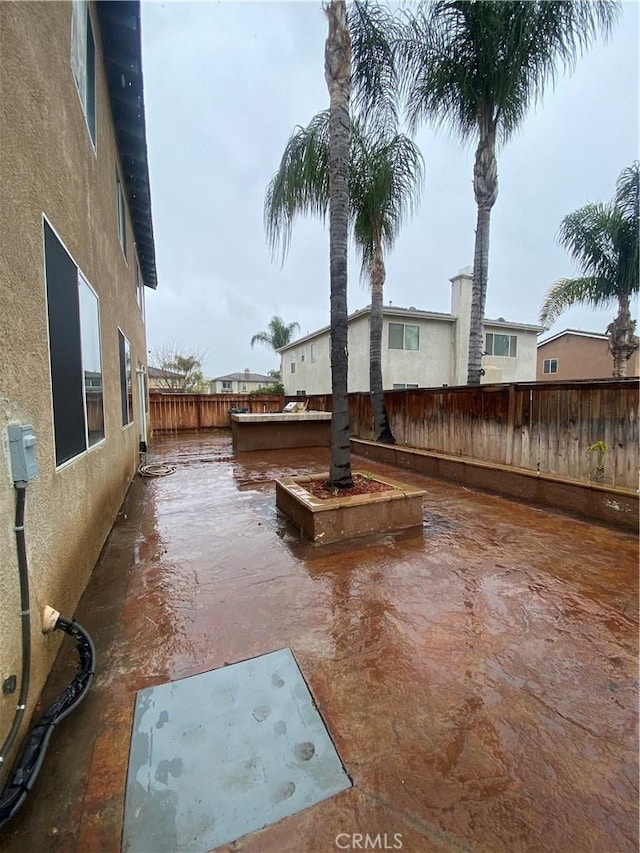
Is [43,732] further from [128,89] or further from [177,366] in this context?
[177,366]

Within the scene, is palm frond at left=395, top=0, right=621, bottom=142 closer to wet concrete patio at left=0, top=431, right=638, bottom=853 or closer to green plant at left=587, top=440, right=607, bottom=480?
green plant at left=587, top=440, right=607, bottom=480

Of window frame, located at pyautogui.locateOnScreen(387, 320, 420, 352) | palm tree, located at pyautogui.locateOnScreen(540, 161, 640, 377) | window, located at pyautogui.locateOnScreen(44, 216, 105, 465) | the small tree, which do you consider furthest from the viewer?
the small tree

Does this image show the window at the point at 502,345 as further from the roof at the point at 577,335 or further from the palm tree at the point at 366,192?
the palm tree at the point at 366,192

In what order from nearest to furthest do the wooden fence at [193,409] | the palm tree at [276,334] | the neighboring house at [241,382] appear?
the wooden fence at [193,409], the palm tree at [276,334], the neighboring house at [241,382]

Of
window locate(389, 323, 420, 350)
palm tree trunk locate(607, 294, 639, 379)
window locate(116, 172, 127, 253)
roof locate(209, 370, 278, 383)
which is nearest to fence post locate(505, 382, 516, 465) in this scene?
window locate(116, 172, 127, 253)

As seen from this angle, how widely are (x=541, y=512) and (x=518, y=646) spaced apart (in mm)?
3017

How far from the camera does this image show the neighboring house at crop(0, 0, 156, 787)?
157cm

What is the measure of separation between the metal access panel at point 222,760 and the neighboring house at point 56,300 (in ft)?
→ 1.74

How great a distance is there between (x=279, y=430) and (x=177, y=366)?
55.9 ft

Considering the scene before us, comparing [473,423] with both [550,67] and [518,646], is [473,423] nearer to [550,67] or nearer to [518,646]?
[518,646]

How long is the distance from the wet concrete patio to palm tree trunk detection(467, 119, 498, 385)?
4.69 m

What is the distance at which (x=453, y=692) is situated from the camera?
1827 mm

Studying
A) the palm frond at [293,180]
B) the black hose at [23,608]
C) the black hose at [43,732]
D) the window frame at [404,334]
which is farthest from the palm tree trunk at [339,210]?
the window frame at [404,334]

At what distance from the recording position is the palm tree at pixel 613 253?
903 cm
